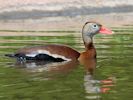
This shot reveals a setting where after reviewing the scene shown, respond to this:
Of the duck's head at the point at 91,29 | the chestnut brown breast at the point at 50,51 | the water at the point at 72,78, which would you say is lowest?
the water at the point at 72,78

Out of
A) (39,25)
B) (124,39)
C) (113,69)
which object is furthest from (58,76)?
(39,25)

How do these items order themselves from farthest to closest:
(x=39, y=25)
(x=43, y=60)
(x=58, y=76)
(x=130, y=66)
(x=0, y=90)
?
1. (x=39, y=25)
2. (x=43, y=60)
3. (x=130, y=66)
4. (x=58, y=76)
5. (x=0, y=90)

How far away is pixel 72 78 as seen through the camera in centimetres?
1217

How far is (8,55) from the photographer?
14.5 meters

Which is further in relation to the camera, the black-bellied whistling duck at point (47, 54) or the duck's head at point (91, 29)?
the duck's head at point (91, 29)

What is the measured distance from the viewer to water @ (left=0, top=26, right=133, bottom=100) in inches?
420

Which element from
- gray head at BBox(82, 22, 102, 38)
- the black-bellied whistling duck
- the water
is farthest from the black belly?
gray head at BBox(82, 22, 102, 38)

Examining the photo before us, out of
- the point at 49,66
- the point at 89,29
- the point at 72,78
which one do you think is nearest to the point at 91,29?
the point at 89,29

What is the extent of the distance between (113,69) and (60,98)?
302 centimetres

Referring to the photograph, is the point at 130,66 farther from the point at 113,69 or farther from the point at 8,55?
the point at 8,55

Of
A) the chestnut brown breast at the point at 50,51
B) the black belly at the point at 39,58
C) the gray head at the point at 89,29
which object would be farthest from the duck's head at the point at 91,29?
the black belly at the point at 39,58

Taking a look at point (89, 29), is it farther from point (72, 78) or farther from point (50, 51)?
point (72, 78)

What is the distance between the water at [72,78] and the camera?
10655mm

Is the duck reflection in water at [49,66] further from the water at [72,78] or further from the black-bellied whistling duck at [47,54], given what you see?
the black-bellied whistling duck at [47,54]
